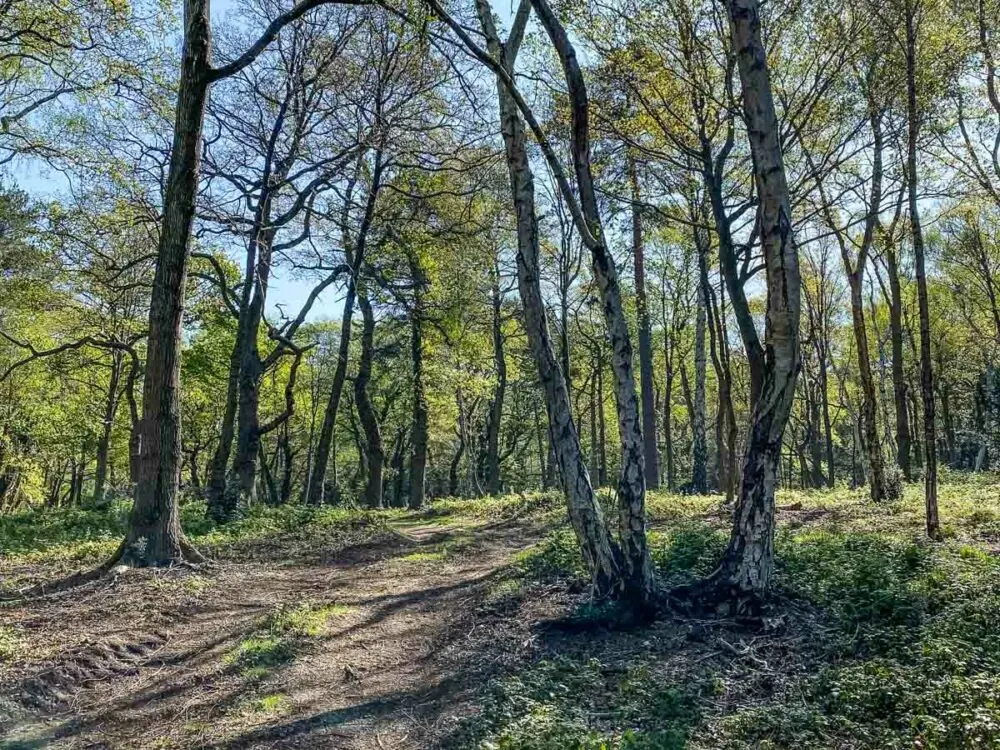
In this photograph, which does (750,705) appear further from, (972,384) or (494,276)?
(972,384)

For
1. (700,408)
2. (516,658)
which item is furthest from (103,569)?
(700,408)

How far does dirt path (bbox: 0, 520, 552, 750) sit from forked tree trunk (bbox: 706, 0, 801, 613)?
2253mm

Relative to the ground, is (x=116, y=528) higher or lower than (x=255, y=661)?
higher

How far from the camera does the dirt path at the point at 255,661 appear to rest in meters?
4.74

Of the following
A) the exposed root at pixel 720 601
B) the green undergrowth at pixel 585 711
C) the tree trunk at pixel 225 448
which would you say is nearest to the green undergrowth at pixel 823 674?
the green undergrowth at pixel 585 711

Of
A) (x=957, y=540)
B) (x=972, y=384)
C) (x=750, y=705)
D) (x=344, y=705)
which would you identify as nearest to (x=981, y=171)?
(x=957, y=540)

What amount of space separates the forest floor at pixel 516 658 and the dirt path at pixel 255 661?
0.02 m

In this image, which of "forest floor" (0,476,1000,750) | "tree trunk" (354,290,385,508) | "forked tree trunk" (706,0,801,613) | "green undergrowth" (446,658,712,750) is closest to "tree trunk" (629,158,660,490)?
"tree trunk" (354,290,385,508)

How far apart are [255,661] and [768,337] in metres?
5.51

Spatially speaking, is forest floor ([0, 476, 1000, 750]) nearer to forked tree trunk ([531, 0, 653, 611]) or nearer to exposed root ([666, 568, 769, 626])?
exposed root ([666, 568, 769, 626])

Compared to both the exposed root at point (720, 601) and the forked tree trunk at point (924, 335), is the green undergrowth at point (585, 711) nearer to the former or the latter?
the exposed root at point (720, 601)

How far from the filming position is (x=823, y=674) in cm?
456

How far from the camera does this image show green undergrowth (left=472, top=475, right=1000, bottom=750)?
12.6ft

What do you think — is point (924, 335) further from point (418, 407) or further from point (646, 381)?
point (418, 407)
